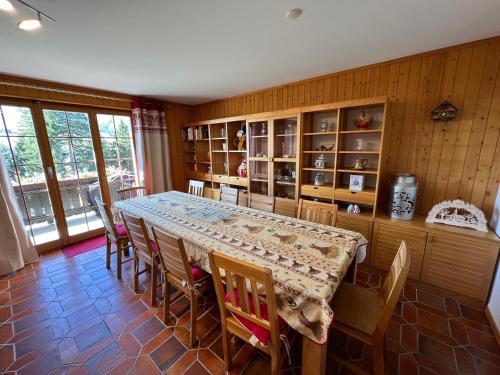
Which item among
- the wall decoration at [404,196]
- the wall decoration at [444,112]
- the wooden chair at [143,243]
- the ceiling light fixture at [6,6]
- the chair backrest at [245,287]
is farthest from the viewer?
the wall decoration at [404,196]

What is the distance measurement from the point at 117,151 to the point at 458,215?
4.50m

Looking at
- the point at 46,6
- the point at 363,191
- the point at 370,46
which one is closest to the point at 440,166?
the point at 363,191

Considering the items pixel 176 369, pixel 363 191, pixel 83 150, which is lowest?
pixel 176 369

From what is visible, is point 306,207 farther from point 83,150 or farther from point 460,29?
point 83,150

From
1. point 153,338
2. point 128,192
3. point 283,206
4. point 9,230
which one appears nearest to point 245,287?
point 153,338

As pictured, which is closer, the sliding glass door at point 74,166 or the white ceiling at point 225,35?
the white ceiling at point 225,35

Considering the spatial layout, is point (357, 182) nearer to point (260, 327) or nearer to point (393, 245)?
point (393, 245)

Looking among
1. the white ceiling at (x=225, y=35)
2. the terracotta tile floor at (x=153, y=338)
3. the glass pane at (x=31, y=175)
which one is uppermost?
the white ceiling at (x=225, y=35)

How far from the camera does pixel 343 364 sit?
4.01 ft

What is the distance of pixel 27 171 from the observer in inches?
104

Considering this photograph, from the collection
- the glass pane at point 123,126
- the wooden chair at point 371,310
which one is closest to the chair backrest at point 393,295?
the wooden chair at point 371,310

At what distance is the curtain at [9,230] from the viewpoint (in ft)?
7.63

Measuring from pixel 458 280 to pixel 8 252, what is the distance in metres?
4.73

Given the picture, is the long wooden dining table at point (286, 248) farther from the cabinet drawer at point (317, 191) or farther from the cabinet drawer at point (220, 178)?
→ the cabinet drawer at point (220, 178)
